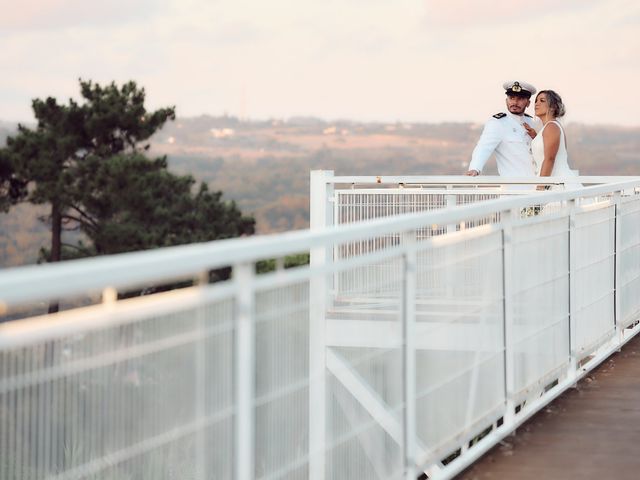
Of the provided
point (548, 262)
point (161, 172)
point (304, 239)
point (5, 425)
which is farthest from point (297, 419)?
point (161, 172)

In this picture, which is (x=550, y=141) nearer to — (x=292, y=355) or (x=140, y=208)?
(x=292, y=355)

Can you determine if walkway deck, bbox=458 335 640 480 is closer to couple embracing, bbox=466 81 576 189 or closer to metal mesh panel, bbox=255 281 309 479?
metal mesh panel, bbox=255 281 309 479

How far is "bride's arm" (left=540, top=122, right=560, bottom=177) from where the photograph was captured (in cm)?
1140

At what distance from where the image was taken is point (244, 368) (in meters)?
3.84

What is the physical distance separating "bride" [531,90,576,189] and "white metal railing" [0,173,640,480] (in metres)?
3.89

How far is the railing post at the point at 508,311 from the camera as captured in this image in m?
6.28

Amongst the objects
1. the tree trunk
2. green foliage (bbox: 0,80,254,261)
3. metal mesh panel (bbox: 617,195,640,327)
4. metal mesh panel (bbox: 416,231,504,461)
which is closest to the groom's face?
metal mesh panel (bbox: 617,195,640,327)

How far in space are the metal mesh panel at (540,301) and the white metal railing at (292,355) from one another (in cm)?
2

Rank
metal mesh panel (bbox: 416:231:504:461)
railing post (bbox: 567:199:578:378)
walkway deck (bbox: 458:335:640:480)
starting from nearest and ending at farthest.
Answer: metal mesh panel (bbox: 416:231:504:461)
walkway deck (bbox: 458:335:640:480)
railing post (bbox: 567:199:578:378)

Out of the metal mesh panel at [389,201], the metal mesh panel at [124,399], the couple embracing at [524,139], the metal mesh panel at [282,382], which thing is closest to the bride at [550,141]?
the couple embracing at [524,139]

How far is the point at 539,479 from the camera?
225 inches

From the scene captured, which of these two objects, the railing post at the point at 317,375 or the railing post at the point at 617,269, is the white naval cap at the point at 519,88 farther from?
the railing post at the point at 317,375

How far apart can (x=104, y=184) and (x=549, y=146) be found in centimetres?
3539

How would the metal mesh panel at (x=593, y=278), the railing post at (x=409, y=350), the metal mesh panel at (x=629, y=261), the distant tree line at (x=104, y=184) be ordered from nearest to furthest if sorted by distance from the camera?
the railing post at (x=409, y=350)
the metal mesh panel at (x=593, y=278)
the metal mesh panel at (x=629, y=261)
the distant tree line at (x=104, y=184)
